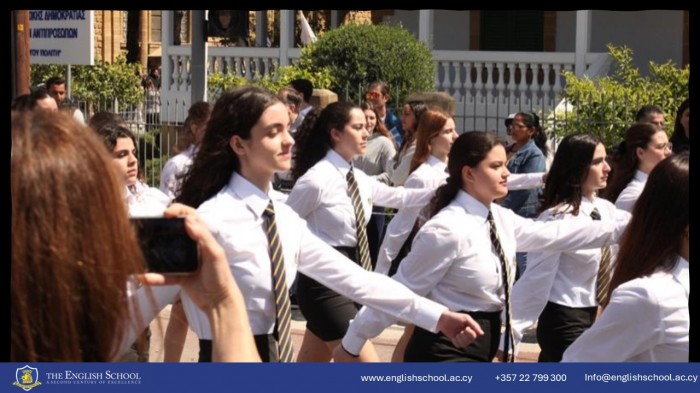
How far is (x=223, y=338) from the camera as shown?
2.52m

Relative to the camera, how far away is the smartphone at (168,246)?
2377mm

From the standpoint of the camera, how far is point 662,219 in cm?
377

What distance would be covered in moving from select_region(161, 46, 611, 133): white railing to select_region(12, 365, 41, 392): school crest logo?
14.0 meters

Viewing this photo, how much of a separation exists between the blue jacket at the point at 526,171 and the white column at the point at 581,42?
8.74 metres

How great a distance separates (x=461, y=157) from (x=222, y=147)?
1.26 m

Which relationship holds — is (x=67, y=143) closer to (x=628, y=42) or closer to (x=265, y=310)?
(x=265, y=310)

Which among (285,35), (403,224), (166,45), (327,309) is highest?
(285,35)

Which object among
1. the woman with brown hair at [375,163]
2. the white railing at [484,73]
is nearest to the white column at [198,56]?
the woman with brown hair at [375,163]

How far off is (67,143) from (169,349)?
447 centimetres

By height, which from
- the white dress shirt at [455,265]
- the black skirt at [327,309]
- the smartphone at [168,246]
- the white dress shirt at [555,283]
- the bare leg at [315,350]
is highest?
the smartphone at [168,246]

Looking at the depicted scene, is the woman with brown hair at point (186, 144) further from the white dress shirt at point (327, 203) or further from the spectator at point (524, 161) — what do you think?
the spectator at point (524, 161)

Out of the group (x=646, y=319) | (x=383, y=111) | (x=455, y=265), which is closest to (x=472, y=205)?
(x=455, y=265)

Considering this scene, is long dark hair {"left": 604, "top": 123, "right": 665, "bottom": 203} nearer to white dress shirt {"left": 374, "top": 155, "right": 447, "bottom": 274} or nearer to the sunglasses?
white dress shirt {"left": 374, "top": 155, "right": 447, "bottom": 274}

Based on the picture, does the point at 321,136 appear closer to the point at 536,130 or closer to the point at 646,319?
the point at 536,130
